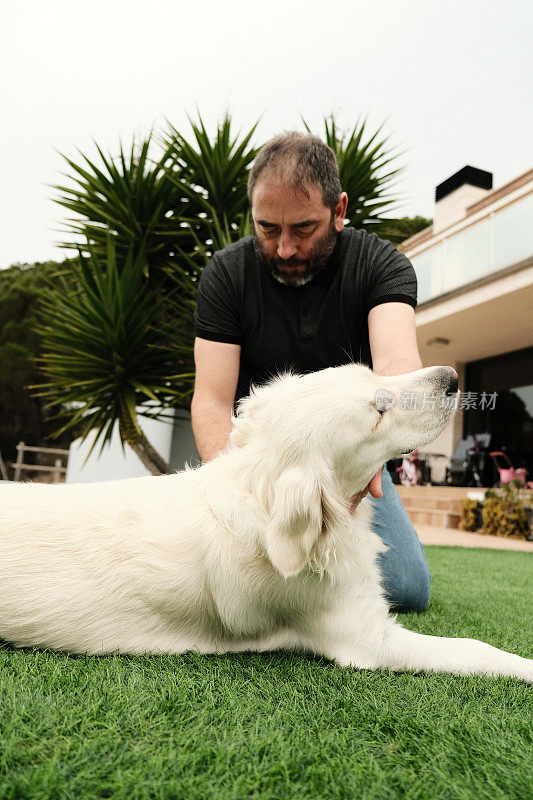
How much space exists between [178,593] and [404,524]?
147 cm

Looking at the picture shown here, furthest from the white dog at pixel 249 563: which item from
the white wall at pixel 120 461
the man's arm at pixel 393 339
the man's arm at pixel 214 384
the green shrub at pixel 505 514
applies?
the white wall at pixel 120 461

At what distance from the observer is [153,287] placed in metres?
6.77

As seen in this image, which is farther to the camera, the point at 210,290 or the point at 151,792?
the point at 210,290

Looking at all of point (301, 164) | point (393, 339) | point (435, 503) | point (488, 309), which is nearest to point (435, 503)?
point (435, 503)

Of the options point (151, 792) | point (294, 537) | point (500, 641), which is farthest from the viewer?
point (500, 641)

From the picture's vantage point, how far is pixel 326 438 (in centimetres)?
155

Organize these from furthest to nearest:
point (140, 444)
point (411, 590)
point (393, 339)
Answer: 1. point (140, 444)
2. point (411, 590)
3. point (393, 339)

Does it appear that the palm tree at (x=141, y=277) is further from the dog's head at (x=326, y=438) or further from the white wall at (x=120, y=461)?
the dog's head at (x=326, y=438)

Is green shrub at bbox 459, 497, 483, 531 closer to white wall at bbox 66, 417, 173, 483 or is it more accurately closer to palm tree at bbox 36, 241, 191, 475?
white wall at bbox 66, 417, 173, 483

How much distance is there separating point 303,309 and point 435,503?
8531mm

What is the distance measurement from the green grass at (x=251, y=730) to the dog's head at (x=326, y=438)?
→ 1.12 feet

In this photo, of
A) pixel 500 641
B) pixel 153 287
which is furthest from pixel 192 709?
pixel 153 287

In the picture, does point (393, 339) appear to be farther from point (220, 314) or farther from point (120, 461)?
point (120, 461)

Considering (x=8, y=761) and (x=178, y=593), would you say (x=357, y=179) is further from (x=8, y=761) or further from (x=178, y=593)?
(x=8, y=761)
